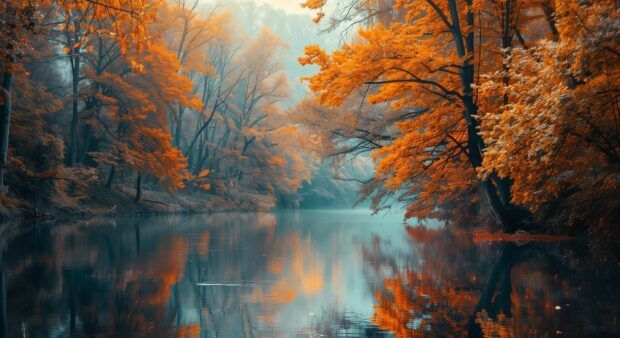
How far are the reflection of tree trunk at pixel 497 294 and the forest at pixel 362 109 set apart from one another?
4.47 ft

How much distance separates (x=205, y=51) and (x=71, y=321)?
3617cm

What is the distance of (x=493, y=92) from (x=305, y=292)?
20.2 feet

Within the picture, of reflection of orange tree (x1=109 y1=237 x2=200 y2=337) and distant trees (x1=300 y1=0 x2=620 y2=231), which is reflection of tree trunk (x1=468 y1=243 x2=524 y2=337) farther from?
reflection of orange tree (x1=109 y1=237 x2=200 y2=337)

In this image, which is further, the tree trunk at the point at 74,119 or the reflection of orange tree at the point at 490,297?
the tree trunk at the point at 74,119

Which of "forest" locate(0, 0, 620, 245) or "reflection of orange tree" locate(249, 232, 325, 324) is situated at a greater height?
"forest" locate(0, 0, 620, 245)

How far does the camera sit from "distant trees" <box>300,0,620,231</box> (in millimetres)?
7641

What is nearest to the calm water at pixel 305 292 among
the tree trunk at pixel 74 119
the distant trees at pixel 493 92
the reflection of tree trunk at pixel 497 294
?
the reflection of tree trunk at pixel 497 294

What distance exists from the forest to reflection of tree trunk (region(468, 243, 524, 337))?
1363 mm

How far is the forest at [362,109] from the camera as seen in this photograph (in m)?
7.87

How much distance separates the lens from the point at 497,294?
21.6 feet

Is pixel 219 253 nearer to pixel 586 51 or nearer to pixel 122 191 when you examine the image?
pixel 586 51

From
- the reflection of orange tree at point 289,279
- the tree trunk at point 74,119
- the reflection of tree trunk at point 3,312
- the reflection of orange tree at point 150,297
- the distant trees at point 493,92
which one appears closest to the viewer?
the reflection of tree trunk at point 3,312

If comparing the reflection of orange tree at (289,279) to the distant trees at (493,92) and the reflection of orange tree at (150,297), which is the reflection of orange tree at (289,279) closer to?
the reflection of orange tree at (150,297)

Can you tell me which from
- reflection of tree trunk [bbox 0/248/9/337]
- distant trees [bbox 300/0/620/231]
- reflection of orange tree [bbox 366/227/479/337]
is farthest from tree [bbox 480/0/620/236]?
reflection of tree trunk [bbox 0/248/9/337]
